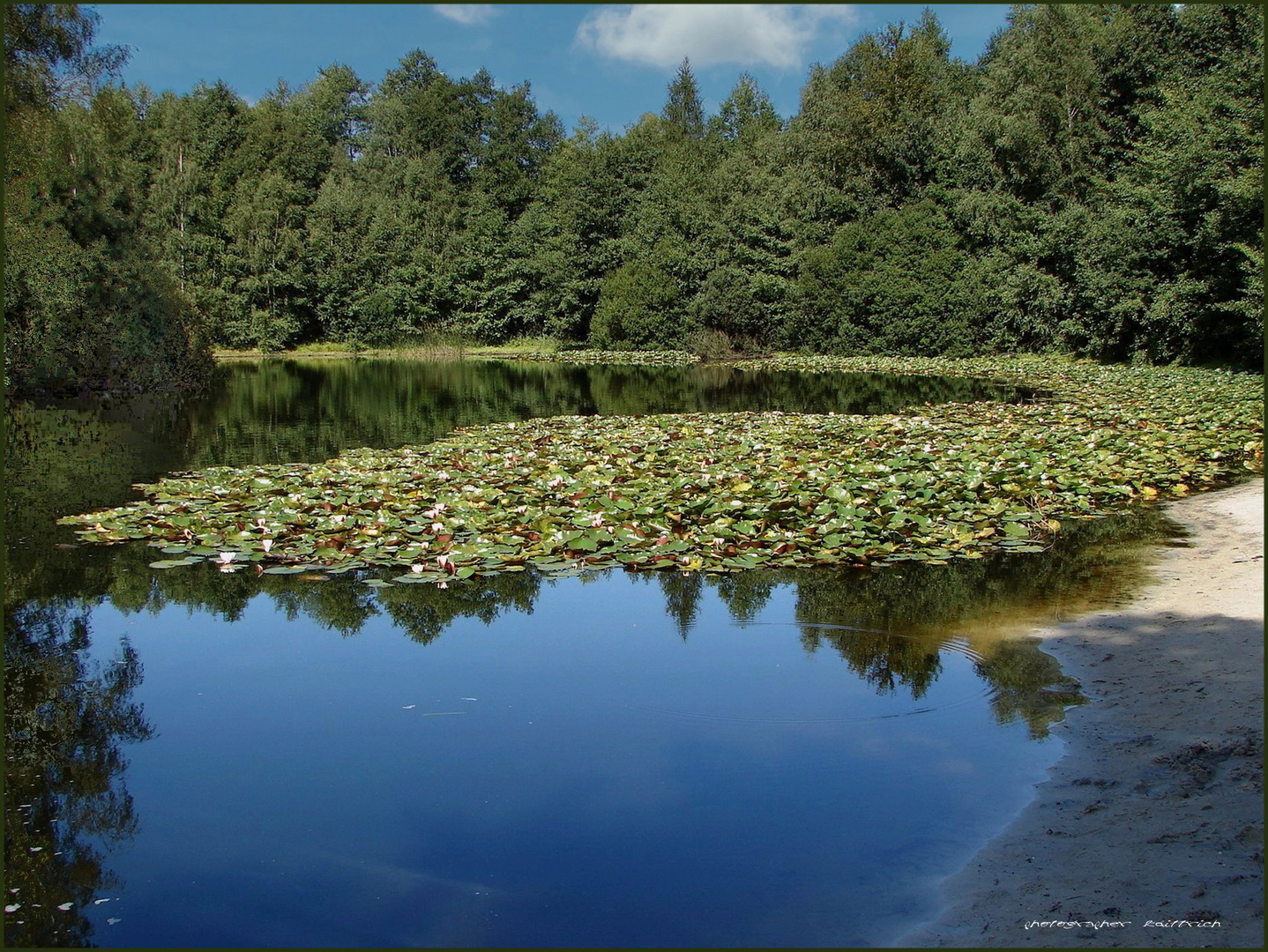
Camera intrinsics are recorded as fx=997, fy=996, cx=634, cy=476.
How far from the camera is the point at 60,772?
459 centimetres

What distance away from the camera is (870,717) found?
17.0ft

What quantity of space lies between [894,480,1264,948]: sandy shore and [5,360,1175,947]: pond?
0.16 metres

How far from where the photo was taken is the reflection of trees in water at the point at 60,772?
3.64 m

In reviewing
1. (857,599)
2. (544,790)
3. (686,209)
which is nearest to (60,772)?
(544,790)

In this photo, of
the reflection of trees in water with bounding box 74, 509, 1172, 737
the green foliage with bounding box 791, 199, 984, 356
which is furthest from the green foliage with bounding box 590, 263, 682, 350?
the reflection of trees in water with bounding box 74, 509, 1172, 737

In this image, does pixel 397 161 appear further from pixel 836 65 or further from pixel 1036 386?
pixel 1036 386

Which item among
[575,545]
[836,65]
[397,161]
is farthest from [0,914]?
[397,161]

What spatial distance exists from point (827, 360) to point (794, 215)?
725cm

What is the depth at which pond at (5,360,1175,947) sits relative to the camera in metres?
3.58

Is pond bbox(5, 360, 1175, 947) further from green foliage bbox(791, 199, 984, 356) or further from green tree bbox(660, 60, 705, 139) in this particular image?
green tree bbox(660, 60, 705, 139)

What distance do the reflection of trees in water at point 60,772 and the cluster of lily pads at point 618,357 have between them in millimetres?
28986

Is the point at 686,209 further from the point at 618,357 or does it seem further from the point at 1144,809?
the point at 1144,809

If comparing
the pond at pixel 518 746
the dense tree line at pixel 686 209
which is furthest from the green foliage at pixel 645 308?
the pond at pixel 518 746

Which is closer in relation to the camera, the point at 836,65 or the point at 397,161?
the point at 836,65
